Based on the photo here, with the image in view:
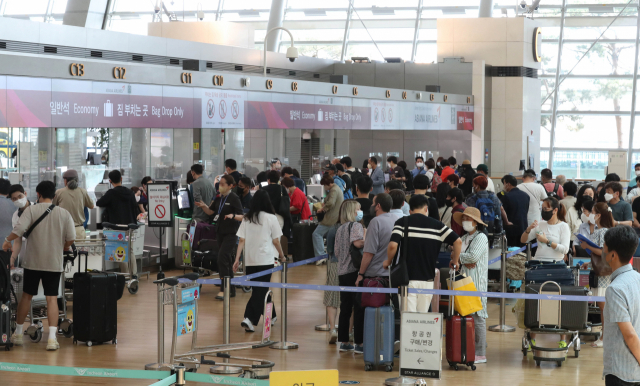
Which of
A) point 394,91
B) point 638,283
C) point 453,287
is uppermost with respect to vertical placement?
point 394,91

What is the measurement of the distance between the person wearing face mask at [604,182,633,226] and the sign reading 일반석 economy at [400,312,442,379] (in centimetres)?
386

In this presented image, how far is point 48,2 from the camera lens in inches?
656

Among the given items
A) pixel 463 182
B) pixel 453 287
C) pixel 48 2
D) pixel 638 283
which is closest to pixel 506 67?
pixel 463 182

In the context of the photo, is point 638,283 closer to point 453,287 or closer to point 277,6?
point 453,287

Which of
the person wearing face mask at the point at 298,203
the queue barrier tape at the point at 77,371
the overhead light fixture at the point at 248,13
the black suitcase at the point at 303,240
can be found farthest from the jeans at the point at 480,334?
the overhead light fixture at the point at 248,13

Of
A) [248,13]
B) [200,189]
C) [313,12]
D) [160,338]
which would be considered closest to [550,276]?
[160,338]

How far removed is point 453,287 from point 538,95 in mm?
20247

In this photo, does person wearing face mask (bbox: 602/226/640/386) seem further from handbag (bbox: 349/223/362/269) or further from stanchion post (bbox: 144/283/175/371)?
stanchion post (bbox: 144/283/175/371)

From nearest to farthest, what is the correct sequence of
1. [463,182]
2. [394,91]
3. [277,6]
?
[463,182] < [394,91] < [277,6]

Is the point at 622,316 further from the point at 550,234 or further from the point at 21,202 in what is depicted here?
the point at 21,202

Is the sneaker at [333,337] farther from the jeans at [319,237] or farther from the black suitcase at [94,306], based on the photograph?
the jeans at [319,237]

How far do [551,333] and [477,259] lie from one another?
935mm

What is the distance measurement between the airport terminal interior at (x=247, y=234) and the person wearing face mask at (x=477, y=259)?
20mm

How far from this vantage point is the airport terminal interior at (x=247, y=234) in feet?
20.1
